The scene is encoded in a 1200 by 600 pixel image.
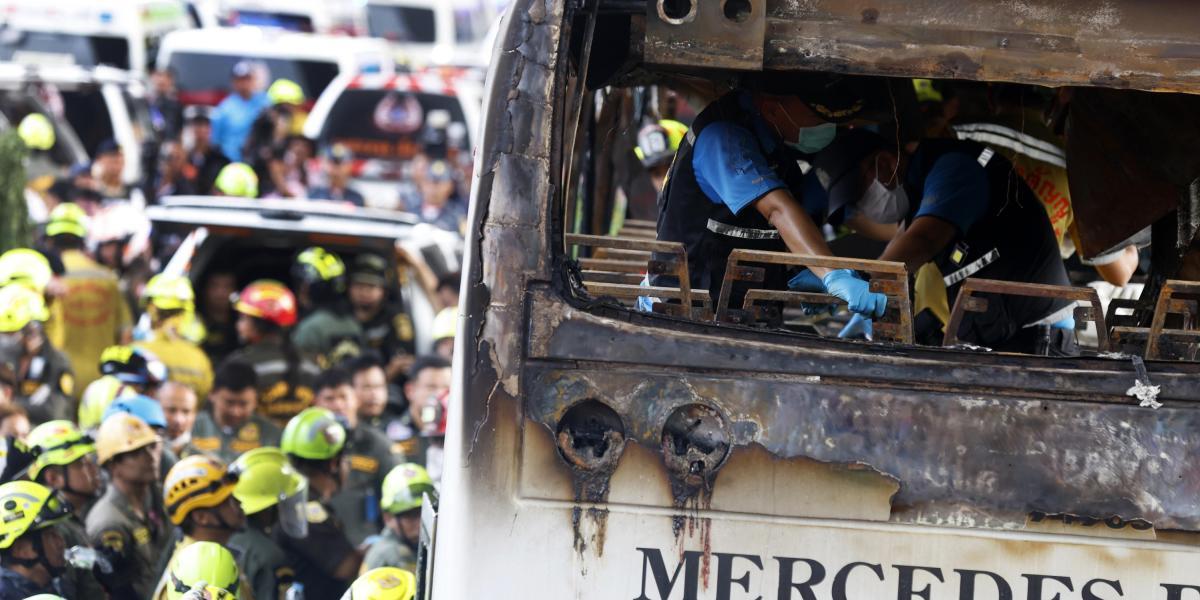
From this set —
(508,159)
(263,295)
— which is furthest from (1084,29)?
(263,295)

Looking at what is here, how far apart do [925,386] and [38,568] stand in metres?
4.13

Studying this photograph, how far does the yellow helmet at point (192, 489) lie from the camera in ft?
22.8

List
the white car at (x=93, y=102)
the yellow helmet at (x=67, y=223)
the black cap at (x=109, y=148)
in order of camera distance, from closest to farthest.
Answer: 1. the yellow helmet at (x=67, y=223)
2. the black cap at (x=109, y=148)
3. the white car at (x=93, y=102)

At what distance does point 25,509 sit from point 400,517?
1553 mm

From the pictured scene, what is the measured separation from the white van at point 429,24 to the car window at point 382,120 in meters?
8.18

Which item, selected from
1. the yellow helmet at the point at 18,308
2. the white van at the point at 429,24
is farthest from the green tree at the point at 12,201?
the white van at the point at 429,24

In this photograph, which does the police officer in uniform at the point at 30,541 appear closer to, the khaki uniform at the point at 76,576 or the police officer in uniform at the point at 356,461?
the khaki uniform at the point at 76,576

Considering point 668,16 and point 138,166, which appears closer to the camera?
point 668,16

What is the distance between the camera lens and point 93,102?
1619 cm

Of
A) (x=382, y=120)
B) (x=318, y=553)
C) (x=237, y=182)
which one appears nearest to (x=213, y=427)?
(x=318, y=553)

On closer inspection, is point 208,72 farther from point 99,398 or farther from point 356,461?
point 356,461

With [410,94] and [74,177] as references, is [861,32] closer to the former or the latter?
[74,177]

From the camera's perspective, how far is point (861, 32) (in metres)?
3.46

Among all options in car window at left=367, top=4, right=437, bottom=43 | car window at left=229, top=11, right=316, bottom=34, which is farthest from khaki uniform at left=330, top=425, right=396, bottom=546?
→ car window at left=229, top=11, right=316, bottom=34
